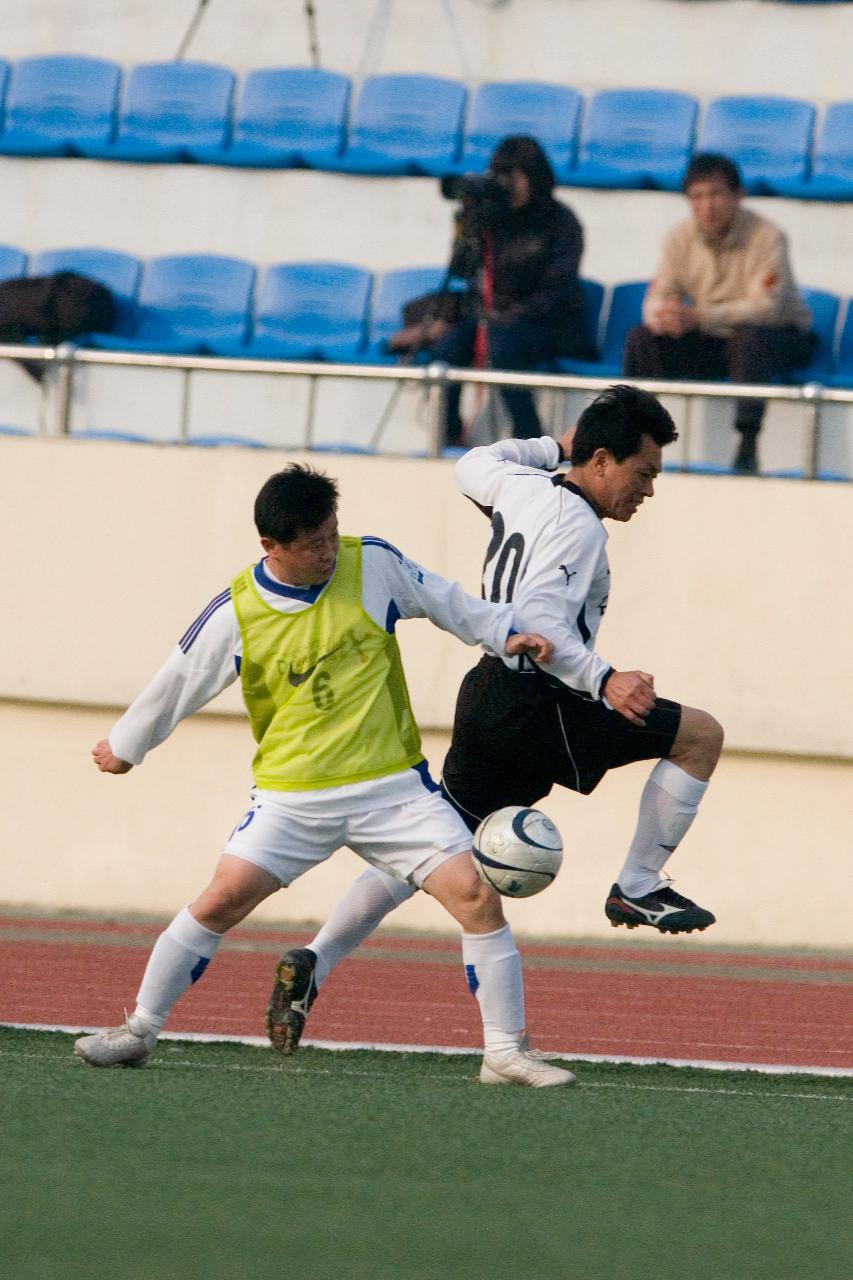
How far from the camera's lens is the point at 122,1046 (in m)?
6.20

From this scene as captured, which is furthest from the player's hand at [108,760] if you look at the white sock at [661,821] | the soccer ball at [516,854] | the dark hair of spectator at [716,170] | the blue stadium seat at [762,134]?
the blue stadium seat at [762,134]

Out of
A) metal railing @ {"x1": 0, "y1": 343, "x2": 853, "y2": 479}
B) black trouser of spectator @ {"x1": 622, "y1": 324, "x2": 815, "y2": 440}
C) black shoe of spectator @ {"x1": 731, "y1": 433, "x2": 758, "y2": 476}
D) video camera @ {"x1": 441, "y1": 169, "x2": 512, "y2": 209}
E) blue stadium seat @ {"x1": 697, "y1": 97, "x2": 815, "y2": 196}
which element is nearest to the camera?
metal railing @ {"x1": 0, "y1": 343, "x2": 853, "y2": 479}

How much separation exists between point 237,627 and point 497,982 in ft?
4.30

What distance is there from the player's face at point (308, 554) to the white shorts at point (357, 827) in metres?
0.64

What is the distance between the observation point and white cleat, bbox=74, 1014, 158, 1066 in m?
6.20

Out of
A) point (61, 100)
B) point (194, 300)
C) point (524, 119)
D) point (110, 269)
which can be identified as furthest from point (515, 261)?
point (61, 100)

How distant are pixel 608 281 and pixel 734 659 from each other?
3519 millimetres

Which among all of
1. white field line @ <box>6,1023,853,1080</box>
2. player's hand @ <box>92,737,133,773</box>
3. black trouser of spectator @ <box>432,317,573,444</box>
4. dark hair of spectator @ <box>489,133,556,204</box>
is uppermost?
dark hair of spectator @ <box>489,133,556,204</box>

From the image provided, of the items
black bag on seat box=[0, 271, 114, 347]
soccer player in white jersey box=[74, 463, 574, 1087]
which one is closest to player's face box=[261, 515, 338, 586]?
soccer player in white jersey box=[74, 463, 574, 1087]

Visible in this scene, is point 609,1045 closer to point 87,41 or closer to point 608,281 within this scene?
point 608,281

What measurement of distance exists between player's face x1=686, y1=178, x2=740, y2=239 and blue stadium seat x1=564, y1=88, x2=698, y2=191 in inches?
101

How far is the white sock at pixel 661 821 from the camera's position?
657 cm

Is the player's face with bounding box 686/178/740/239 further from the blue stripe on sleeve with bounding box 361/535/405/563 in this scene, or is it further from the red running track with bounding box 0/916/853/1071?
the blue stripe on sleeve with bounding box 361/535/405/563

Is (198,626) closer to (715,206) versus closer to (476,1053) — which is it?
(476,1053)
